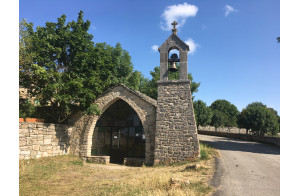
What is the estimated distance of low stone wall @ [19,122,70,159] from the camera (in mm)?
8645

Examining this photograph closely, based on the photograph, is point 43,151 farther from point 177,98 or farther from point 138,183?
point 177,98

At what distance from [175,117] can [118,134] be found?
14.8 ft

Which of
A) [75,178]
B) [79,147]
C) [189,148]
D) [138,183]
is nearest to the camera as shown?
[138,183]

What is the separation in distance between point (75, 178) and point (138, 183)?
2.98 metres

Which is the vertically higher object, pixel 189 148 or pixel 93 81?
pixel 93 81

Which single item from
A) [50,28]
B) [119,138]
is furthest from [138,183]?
[50,28]

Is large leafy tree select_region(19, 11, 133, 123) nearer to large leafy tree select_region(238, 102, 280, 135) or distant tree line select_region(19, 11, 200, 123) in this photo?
distant tree line select_region(19, 11, 200, 123)

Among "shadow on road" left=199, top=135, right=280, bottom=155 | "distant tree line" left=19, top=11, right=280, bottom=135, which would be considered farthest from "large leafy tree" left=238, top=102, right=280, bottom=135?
"distant tree line" left=19, top=11, right=280, bottom=135

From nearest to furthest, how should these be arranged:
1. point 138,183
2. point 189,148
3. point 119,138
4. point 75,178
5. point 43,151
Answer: point 138,183
point 75,178
point 189,148
point 43,151
point 119,138

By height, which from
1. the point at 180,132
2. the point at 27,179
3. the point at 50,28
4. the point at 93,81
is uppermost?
the point at 50,28

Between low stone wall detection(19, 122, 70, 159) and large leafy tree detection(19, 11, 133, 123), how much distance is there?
2.89 ft

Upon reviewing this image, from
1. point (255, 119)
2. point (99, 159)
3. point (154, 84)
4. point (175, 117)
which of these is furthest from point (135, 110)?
point (255, 119)

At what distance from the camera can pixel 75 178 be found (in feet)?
23.7

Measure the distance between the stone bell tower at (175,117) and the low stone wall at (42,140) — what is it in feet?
18.4
